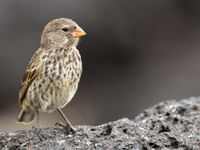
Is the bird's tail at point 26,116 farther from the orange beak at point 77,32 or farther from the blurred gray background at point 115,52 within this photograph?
the blurred gray background at point 115,52

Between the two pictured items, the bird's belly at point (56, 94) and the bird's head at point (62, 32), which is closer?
the bird's belly at point (56, 94)

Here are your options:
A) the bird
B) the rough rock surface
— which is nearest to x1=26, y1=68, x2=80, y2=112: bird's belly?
the bird

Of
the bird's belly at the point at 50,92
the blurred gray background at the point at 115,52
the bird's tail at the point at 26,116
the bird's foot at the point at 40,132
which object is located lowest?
the bird's foot at the point at 40,132

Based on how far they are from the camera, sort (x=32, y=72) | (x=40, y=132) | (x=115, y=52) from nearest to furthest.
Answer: (x=40, y=132), (x=32, y=72), (x=115, y=52)

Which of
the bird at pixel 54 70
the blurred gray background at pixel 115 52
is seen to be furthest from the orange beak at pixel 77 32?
the blurred gray background at pixel 115 52

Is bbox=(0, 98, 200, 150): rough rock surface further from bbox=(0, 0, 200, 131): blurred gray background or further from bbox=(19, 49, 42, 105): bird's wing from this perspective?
bbox=(0, 0, 200, 131): blurred gray background

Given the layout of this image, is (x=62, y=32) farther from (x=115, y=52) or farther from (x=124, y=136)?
(x=115, y=52)

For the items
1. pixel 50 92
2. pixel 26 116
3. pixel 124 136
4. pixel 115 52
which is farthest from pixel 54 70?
pixel 115 52
